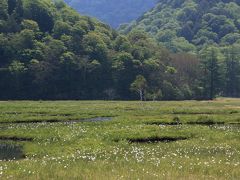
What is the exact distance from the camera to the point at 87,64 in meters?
137

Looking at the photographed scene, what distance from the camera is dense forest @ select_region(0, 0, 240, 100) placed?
128375 millimetres

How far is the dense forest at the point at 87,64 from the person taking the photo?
421ft

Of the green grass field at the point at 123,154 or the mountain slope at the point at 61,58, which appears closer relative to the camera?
the green grass field at the point at 123,154

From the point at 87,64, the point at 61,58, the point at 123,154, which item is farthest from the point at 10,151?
the point at 87,64

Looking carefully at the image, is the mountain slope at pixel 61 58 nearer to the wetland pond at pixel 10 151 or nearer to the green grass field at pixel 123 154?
the green grass field at pixel 123 154

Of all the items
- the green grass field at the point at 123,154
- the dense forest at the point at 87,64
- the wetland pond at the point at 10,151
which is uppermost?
the dense forest at the point at 87,64

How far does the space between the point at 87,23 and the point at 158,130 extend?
12799cm

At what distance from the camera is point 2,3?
151 meters

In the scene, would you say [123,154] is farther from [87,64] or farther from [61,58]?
[87,64]

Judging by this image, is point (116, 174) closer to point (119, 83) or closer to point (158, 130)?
point (158, 130)

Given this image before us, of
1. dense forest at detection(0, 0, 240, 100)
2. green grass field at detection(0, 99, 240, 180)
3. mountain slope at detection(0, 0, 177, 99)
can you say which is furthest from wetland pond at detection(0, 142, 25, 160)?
dense forest at detection(0, 0, 240, 100)

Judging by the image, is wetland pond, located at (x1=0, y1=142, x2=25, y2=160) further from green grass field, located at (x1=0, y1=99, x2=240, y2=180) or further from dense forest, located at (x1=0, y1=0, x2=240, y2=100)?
dense forest, located at (x1=0, y1=0, x2=240, y2=100)

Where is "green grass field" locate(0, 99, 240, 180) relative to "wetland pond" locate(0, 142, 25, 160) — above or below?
above

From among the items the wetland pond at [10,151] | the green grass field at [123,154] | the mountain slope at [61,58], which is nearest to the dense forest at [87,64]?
the mountain slope at [61,58]
